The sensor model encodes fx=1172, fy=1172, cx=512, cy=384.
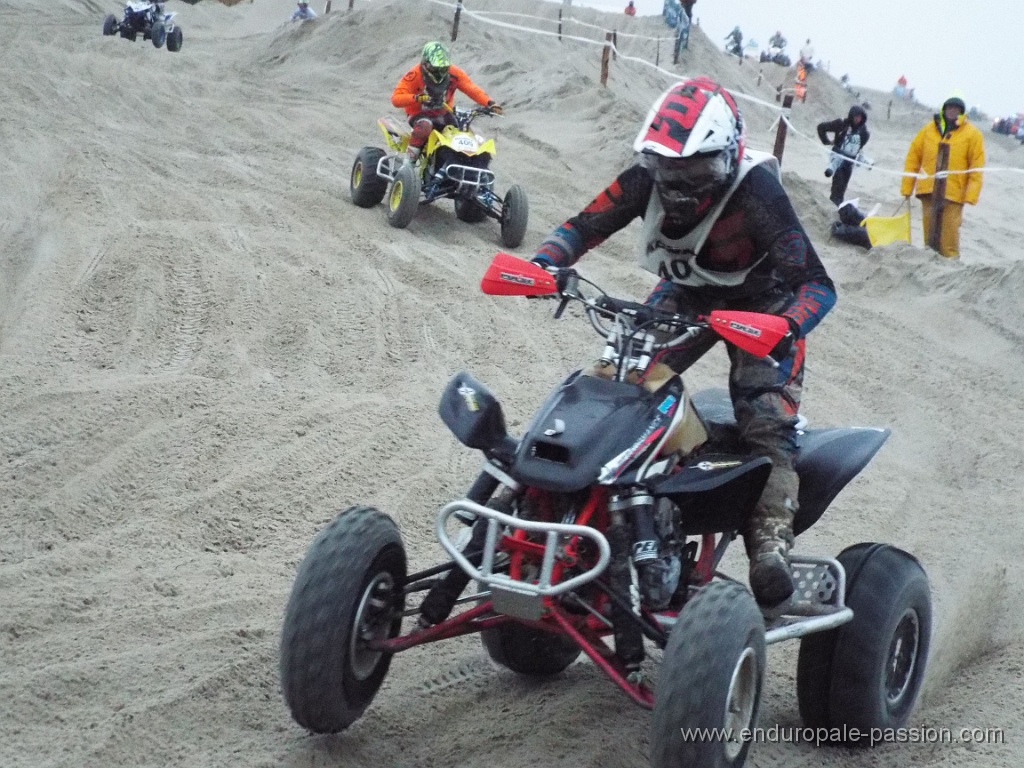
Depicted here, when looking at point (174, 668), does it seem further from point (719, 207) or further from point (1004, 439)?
point (1004, 439)

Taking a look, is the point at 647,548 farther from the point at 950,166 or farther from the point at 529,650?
the point at 950,166

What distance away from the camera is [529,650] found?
408cm

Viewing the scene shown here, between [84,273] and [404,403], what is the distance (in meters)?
2.32

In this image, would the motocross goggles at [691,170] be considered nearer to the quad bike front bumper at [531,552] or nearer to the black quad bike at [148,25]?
the quad bike front bumper at [531,552]

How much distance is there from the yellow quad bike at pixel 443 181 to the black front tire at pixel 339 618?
22.8 ft

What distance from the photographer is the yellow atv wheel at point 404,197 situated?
1001 centimetres

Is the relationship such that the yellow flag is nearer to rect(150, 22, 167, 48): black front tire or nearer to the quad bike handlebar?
the quad bike handlebar

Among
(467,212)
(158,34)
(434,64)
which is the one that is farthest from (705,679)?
(158,34)

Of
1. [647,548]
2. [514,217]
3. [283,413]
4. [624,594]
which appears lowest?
[283,413]

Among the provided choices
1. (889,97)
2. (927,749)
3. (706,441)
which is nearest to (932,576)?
(927,749)

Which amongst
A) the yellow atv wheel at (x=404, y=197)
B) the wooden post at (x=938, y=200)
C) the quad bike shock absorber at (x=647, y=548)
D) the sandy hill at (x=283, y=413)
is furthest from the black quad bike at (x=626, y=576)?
the wooden post at (x=938, y=200)

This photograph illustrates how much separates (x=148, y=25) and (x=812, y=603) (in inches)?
810

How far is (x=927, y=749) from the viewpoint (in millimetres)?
3834

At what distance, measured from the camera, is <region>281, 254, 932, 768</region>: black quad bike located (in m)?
3.08
